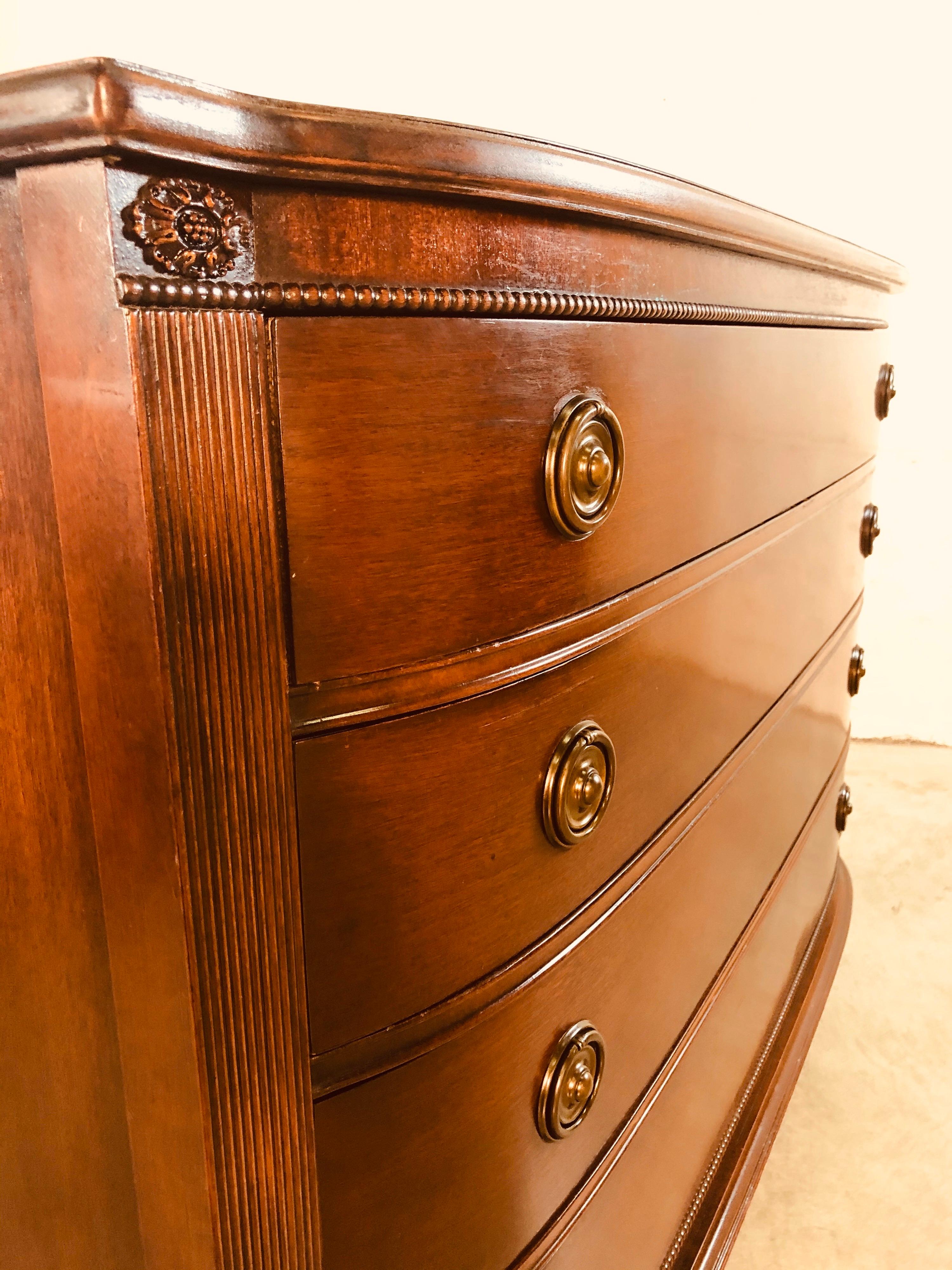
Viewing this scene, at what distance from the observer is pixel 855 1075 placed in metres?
1.78

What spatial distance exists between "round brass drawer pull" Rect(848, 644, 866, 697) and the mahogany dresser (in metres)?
1.09

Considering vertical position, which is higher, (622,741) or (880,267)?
(880,267)

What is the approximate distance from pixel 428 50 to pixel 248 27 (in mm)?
390

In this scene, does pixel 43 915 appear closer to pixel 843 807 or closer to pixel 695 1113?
pixel 695 1113

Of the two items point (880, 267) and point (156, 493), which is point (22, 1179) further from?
point (880, 267)

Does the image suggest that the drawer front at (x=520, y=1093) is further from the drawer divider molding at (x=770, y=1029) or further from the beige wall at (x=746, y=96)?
the beige wall at (x=746, y=96)

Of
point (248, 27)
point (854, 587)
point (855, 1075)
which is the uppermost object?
point (248, 27)

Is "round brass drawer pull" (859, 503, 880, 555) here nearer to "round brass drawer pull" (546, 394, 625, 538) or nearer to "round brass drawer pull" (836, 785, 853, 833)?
"round brass drawer pull" (836, 785, 853, 833)

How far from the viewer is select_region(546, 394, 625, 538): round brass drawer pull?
67cm

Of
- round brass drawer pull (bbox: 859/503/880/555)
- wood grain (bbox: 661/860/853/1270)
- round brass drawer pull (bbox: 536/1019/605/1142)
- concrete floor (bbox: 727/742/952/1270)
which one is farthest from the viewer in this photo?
round brass drawer pull (bbox: 859/503/880/555)

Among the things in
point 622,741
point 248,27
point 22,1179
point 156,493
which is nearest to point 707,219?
point 622,741

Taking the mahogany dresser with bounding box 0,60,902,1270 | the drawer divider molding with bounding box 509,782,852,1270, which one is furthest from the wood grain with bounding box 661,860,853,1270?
the mahogany dresser with bounding box 0,60,902,1270

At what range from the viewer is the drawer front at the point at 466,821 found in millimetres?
593

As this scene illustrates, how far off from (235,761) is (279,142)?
12.4 inches
